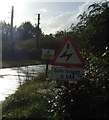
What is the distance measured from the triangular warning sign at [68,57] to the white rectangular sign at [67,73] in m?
0.12

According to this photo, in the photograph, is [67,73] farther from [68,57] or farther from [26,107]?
[26,107]

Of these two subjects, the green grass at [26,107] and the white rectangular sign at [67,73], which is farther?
the green grass at [26,107]

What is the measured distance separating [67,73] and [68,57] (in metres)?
0.35

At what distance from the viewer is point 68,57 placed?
7.59m

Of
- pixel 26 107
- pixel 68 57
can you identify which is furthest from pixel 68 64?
pixel 26 107

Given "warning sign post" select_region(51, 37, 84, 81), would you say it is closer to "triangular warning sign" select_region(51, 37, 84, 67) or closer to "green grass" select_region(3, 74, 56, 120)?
"triangular warning sign" select_region(51, 37, 84, 67)

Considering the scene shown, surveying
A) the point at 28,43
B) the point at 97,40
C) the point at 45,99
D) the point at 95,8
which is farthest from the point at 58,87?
the point at 28,43

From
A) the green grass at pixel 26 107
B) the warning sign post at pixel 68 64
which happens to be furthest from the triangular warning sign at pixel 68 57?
the green grass at pixel 26 107

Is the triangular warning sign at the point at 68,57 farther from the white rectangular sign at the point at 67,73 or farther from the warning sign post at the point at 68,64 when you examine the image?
the white rectangular sign at the point at 67,73

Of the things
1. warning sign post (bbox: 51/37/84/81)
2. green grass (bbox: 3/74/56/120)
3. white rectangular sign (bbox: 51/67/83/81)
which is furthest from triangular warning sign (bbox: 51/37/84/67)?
green grass (bbox: 3/74/56/120)

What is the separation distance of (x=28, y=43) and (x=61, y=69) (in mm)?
73785

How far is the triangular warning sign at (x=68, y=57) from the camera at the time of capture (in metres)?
7.55

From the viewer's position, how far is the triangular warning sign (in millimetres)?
7551

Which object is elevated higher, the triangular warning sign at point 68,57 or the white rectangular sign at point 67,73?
the triangular warning sign at point 68,57
